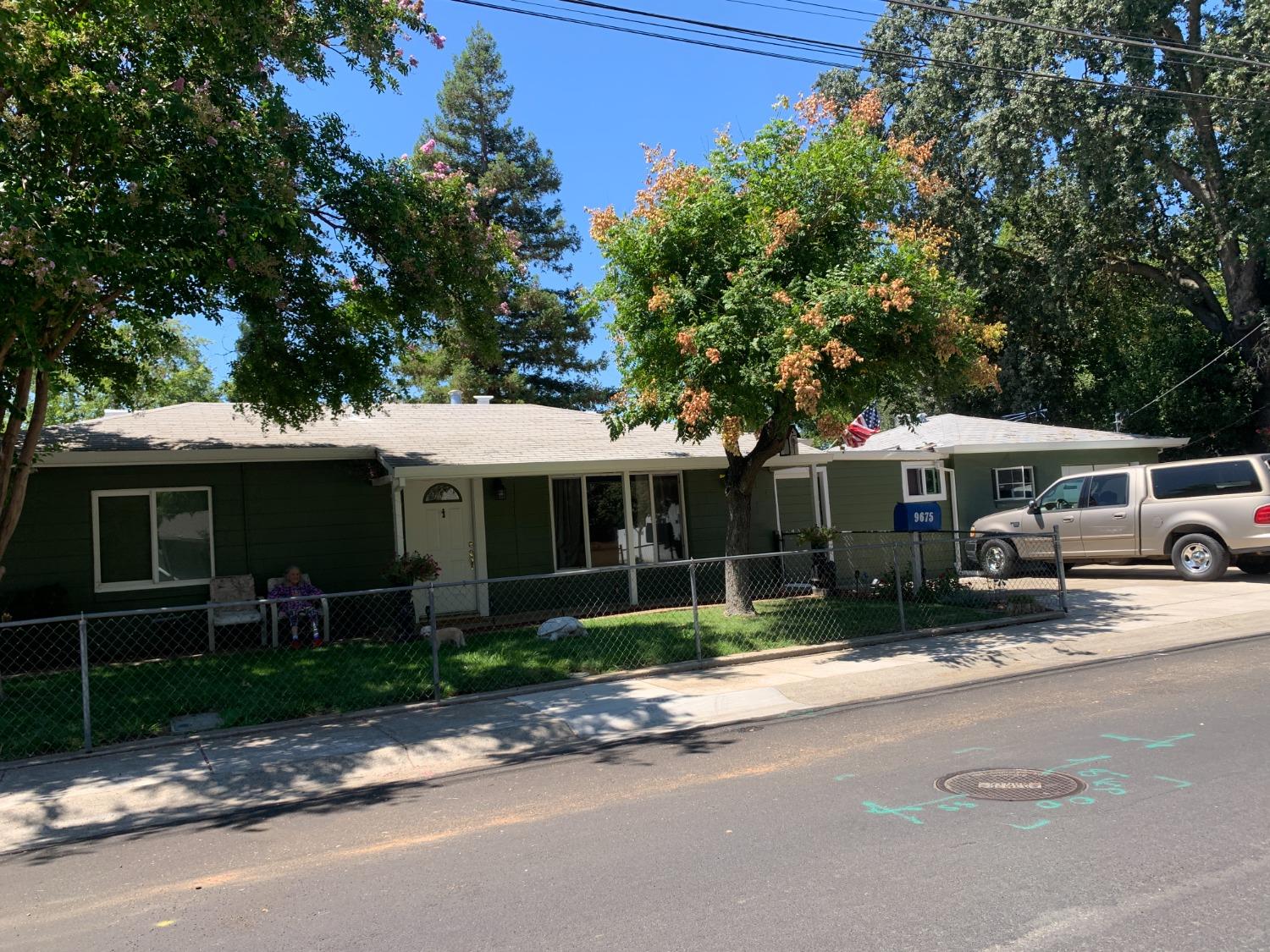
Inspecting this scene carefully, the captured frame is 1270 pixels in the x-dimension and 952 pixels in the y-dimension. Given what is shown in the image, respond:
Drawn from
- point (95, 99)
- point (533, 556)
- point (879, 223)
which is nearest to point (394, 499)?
point (533, 556)

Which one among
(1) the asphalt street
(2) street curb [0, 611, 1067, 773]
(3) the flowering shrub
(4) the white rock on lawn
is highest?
(3) the flowering shrub

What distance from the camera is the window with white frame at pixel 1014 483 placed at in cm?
2094

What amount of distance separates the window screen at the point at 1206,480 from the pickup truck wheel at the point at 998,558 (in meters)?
2.58

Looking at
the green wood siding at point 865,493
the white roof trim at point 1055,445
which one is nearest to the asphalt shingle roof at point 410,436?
the green wood siding at point 865,493

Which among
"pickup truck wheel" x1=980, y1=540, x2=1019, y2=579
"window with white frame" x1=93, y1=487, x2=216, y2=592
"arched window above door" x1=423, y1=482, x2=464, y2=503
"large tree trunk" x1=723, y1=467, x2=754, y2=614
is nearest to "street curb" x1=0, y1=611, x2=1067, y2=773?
"large tree trunk" x1=723, y1=467, x2=754, y2=614

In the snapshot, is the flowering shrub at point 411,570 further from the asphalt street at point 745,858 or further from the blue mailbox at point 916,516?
the blue mailbox at point 916,516

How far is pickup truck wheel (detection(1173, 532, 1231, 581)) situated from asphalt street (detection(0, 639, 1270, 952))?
9148 millimetres

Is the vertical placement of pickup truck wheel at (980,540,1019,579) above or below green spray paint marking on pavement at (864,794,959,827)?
above

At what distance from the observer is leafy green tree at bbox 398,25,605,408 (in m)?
33.0

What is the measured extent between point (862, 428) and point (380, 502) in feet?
34.9

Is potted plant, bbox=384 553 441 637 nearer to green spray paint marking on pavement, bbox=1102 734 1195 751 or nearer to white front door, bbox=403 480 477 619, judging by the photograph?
white front door, bbox=403 480 477 619

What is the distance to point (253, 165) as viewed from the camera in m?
8.74

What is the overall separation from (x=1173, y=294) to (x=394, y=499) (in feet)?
74.0

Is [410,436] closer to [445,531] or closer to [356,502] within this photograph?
[356,502]
